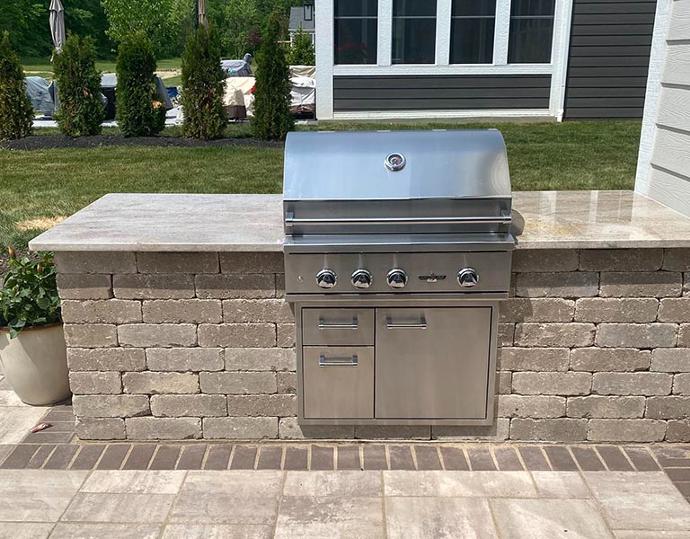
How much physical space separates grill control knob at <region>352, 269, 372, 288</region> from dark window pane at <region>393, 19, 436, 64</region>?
11.1 m

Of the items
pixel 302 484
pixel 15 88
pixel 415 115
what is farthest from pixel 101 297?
pixel 415 115

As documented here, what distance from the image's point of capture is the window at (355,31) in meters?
12.9

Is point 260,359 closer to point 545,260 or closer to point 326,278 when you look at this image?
point 326,278

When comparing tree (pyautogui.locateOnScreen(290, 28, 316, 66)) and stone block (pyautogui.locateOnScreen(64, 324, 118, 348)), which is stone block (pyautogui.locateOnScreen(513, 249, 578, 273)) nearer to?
stone block (pyautogui.locateOnScreen(64, 324, 118, 348))

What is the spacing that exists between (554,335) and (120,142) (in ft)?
30.6

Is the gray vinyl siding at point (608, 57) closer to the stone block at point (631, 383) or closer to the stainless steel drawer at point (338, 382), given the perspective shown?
the stone block at point (631, 383)

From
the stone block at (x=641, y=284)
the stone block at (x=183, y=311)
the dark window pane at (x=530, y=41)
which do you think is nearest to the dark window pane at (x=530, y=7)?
the dark window pane at (x=530, y=41)

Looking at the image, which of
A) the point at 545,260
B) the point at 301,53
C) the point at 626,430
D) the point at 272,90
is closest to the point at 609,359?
Result: the point at 626,430

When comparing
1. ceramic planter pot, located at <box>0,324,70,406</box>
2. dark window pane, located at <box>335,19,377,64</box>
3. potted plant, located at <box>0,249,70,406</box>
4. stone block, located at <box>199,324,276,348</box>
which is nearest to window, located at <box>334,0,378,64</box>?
dark window pane, located at <box>335,19,377,64</box>

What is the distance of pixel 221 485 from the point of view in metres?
3.00

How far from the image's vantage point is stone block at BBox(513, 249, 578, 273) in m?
3.01

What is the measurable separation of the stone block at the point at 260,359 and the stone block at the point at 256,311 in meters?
0.14

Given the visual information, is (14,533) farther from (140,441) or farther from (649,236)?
→ (649,236)

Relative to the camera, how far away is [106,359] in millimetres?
3211
